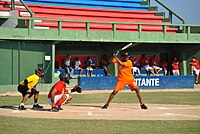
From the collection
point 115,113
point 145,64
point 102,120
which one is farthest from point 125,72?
point 145,64

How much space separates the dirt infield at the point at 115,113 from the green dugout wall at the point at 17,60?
28.6ft

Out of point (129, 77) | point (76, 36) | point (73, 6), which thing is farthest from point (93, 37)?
point (129, 77)

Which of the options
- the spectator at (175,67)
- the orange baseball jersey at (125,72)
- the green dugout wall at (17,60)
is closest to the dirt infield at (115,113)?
the orange baseball jersey at (125,72)

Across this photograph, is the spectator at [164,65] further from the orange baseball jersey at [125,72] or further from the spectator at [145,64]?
the orange baseball jersey at [125,72]

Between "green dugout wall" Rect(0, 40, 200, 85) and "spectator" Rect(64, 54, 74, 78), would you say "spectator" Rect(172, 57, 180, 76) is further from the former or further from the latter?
"spectator" Rect(64, 54, 74, 78)

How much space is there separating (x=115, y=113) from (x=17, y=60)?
11.2m

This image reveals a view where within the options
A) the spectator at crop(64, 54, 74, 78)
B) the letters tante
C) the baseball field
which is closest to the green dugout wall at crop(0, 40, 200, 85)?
the spectator at crop(64, 54, 74, 78)

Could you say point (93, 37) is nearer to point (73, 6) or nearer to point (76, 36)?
point (76, 36)

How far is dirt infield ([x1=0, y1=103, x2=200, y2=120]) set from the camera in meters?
13.1

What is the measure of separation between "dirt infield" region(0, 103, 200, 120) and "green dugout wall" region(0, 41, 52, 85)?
343 inches

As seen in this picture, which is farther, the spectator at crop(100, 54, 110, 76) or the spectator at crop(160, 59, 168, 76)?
the spectator at crop(160, 59, 168, 76)

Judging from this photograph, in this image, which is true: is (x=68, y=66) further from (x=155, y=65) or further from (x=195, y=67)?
(x=195, y=67)

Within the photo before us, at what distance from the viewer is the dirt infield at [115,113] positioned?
13.1m

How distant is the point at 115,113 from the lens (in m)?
14.1
